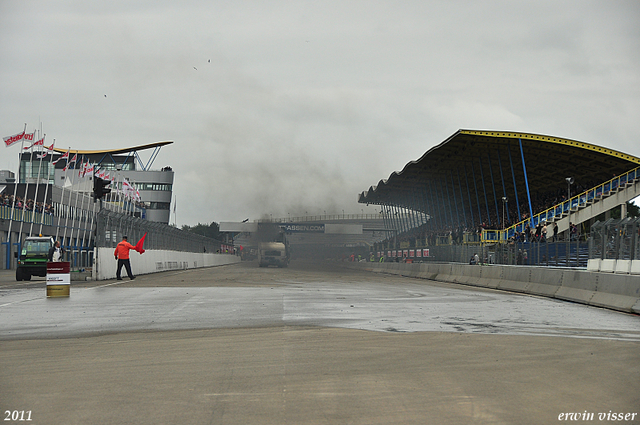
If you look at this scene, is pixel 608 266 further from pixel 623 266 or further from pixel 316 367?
pixel 316 367

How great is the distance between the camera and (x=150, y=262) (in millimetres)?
39781

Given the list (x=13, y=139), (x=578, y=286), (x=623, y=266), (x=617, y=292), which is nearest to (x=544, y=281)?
(x=578, y=286)

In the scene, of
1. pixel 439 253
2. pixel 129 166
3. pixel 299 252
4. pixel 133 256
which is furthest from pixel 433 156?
pixel 299 252

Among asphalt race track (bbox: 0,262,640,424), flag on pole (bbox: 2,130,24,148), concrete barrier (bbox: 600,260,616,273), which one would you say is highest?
flag on pole (bbox: 2,130,24,148)

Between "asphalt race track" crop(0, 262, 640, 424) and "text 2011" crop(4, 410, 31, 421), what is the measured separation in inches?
2.0

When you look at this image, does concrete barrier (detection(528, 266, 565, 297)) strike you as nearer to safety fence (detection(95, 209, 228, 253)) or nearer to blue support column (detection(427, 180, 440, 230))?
safety fence (detection(95, 209, 228, 253))

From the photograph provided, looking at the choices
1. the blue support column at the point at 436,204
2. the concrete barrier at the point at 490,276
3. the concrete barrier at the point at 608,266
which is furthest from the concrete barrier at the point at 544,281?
the blue support column at the point at 436,204

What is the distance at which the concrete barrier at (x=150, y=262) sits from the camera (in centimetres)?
2938

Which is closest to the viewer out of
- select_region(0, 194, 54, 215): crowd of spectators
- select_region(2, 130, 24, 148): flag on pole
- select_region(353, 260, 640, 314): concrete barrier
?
select_region(353, 260, 640, 314): concrete barrier

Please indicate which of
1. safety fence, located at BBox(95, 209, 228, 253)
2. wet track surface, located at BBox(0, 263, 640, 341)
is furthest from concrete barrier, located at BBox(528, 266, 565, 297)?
safety fence, located at BBox(95, 209, 228, 253)

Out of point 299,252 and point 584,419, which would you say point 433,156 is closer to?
point 584,419

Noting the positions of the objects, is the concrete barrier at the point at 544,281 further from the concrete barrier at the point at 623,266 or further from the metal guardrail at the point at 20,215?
the metal guardrail at the point at 20,215

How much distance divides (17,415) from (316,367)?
298 centimetres

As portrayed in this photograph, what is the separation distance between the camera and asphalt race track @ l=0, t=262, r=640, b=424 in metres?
5.44
